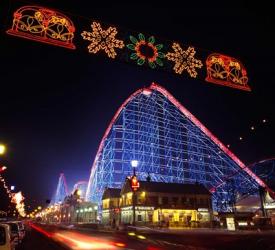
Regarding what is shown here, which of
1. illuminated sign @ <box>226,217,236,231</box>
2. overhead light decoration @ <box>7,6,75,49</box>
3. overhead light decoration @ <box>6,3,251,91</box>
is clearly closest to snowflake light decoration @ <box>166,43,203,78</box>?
overhead light decoration @ <box>6,3,251,91</box>

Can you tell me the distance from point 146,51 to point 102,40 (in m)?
1.40

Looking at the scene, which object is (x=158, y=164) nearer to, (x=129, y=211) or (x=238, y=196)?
(x=129, y=211)

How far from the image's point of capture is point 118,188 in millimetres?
56688

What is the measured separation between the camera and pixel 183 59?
33.0 feet

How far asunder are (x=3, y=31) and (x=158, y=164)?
1659 inches

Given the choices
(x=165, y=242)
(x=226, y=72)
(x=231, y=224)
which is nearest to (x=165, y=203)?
(x=231, y=224)

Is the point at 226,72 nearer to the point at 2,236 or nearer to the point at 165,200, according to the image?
the point at 2,236

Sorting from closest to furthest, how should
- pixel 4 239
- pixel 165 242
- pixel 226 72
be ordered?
pixel 4 239 → pixel 226 72 → pixel 165 242

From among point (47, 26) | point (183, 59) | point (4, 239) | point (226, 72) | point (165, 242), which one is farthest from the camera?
point (165, 242)

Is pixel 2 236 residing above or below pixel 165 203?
below

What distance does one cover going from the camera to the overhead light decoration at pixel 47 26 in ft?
27.8

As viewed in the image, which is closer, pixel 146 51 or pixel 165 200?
pixel 146 51

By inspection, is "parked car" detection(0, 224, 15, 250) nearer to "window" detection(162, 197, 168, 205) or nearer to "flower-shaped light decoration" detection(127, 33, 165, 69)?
"flower-shaped light decoration" detection(127, 33, 165, 69)

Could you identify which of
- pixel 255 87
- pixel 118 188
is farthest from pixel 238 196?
pixel 255 87
